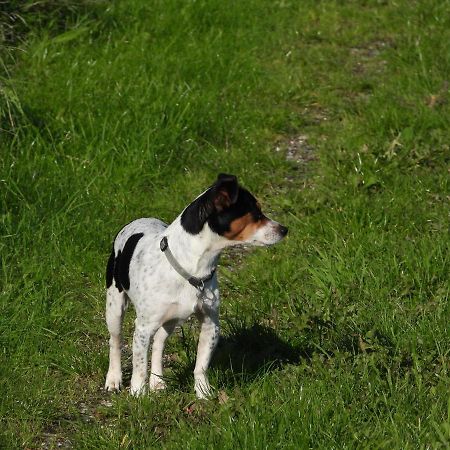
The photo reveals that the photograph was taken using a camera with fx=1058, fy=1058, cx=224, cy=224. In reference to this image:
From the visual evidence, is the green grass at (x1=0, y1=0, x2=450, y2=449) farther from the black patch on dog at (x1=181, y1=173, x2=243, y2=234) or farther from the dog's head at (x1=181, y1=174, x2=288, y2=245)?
the black patch on dog at (x1=181, y1=173, x2=243, y2=234)

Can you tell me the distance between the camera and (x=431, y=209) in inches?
320

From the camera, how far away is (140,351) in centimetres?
582

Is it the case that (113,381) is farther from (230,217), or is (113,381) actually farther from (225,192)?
(225,192)

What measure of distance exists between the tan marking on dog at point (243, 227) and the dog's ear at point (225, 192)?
0.44 ft

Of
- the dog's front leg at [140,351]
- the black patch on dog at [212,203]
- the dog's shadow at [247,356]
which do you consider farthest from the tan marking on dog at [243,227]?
the dog's shadow at [247,356]

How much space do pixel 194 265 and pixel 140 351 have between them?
59 centimetres

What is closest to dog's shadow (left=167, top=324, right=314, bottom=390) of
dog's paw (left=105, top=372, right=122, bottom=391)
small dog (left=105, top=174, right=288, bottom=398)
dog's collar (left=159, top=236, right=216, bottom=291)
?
small dog (left=105, top=174, right=288, bottom=398)

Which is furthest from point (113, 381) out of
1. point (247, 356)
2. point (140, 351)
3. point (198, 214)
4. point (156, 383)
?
point (198, 214)

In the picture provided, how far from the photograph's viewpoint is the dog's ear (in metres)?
5.45

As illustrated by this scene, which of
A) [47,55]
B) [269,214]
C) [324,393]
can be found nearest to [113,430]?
[324,393]

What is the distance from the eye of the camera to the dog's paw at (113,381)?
619cm

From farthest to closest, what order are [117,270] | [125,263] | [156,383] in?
[117,270] → [125,263] → [156,383]

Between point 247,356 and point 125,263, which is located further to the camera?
point 247,356

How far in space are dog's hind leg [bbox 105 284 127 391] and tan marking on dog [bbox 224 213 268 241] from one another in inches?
35.8
